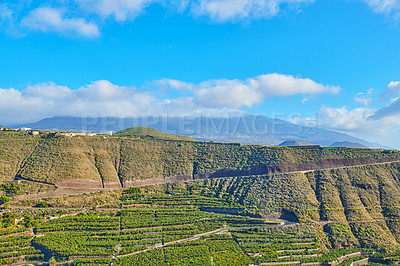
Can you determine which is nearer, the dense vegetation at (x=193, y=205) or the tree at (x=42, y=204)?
the dense vegetation at (x=193, y=205)


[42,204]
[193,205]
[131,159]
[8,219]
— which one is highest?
[131,159]

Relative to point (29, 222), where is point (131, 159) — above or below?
above

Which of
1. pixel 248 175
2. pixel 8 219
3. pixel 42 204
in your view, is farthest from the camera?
pixel 248 175

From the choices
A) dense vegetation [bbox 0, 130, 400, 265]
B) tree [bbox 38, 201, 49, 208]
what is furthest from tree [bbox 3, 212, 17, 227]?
tree [bbox 38, 201, 49, 208]

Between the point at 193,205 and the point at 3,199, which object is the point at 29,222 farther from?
the point at 193,205

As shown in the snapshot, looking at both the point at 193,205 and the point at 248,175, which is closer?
the point at 193,205

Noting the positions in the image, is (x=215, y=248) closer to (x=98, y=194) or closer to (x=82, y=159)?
(x=98, y=194)

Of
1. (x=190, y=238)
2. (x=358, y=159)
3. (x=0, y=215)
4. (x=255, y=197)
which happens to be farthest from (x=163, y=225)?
(x=358, y=159)

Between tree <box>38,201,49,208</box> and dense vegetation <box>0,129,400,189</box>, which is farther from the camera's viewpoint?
dense vegetation <box>0,129,400,189</box>

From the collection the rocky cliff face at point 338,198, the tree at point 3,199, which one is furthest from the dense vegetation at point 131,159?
the tree at point 3,199

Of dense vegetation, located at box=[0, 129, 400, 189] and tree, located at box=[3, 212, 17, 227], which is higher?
dense vegetation, located at box=[0, 129, 400, 189]

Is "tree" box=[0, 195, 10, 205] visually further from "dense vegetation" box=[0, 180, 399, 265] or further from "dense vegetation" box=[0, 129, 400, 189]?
"dense vegetation" box=[0, 129, 400, 189]

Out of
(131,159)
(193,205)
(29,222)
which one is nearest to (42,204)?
(29,222)

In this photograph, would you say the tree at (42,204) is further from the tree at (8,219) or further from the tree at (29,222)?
the tree at (8,219)
